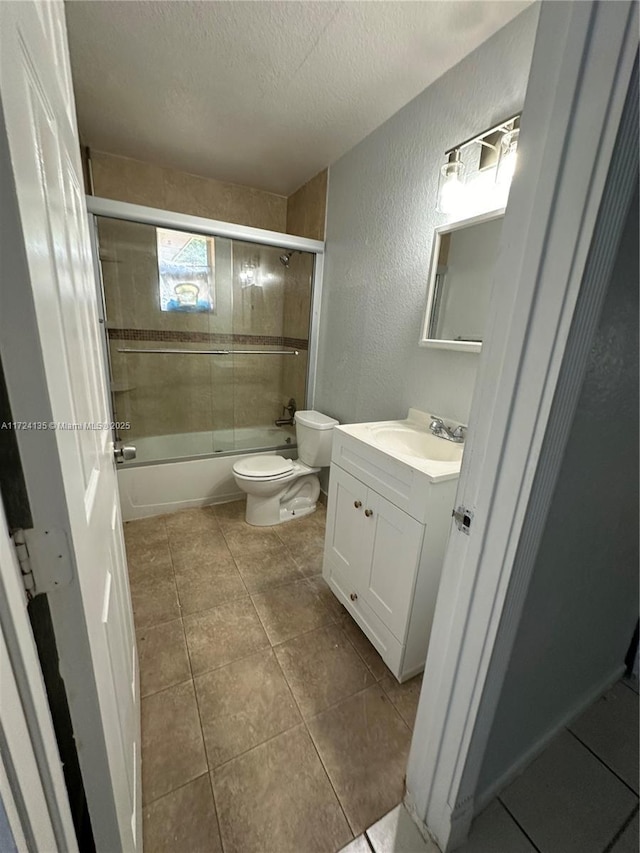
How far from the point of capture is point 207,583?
1.76 meters

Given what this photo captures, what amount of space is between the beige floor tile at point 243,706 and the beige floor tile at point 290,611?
13cm

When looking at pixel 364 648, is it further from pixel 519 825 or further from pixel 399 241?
pixel 399 241

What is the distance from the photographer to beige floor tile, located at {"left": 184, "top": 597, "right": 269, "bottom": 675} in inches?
53.7

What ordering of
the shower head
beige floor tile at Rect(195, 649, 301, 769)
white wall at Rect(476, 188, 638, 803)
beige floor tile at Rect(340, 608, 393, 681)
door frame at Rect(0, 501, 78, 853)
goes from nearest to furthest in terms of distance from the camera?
door frame at Rect(0, 501, 78, 853), white wall at Rect(476, 188, 638, 803), beige floor tile at Rect(195, 649, 301, 769), beige floor tile at Rect(340, 608, 393, 681), the shower head

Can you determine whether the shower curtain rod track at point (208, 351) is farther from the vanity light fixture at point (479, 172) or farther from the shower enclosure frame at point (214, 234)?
the vanity light fixture at point (479, 172)

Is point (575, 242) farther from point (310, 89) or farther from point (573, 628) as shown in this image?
point (310, 89)

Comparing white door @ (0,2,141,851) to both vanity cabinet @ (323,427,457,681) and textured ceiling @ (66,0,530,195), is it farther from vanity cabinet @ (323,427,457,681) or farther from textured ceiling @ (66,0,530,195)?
textured ceiling @ (66,0,530,195)

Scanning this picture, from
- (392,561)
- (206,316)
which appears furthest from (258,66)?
(392,561)

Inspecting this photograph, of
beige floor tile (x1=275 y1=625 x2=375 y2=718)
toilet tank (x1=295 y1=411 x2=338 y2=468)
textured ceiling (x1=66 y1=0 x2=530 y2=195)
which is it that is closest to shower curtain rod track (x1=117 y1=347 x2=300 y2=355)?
toilet tank (x1=295 y1=411 x2=338 y2=468)

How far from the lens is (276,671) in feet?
4.33

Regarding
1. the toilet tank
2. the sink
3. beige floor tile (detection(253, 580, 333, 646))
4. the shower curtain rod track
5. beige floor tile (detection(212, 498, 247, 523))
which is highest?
the shower curtain rod track

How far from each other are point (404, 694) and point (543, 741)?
1.43 ft

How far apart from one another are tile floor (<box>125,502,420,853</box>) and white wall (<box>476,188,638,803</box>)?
0.37 m

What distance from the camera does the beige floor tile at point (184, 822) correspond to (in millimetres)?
866
